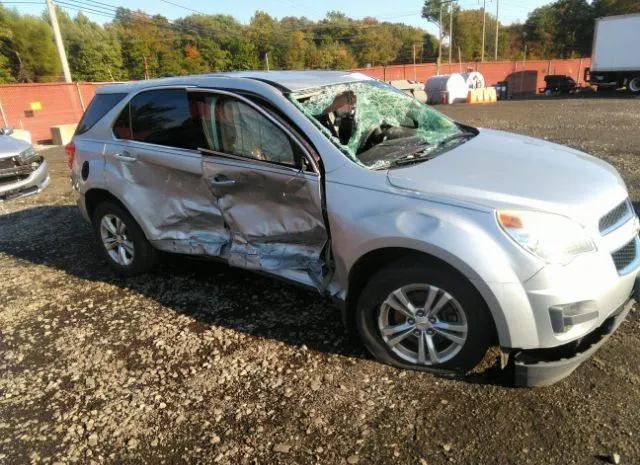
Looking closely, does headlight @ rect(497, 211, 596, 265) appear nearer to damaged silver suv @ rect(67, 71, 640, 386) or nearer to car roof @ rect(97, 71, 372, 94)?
damaged silver suv @ rect(67, 71, 640, 386)

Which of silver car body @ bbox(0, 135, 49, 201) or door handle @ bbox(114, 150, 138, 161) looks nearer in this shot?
door handle @ bbox(114, 150, 138, 161)

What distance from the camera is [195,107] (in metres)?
3.72

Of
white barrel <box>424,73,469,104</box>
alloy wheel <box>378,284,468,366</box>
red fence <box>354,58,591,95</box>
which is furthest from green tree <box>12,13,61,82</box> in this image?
alloy wheel <box>378,284,468,366</box>

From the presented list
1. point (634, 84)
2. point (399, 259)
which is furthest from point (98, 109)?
point (634, 84)

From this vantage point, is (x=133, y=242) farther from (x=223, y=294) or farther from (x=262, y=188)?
(x=262, y=188)

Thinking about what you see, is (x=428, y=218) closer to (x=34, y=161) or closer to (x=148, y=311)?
→ (x=148, y=311)

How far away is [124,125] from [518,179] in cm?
326

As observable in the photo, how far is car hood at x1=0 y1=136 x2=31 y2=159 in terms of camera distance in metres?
7.48

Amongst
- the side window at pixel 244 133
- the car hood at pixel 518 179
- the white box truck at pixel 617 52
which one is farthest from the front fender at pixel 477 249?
the white box truck at pixel 617 52

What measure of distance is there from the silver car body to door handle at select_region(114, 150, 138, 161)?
446 centimetres

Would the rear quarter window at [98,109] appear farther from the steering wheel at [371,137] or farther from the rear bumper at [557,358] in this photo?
the rear bumper at [557,358]

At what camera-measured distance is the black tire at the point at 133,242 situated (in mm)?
4344

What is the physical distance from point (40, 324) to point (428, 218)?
3180mm

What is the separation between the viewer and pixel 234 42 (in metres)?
59.7
